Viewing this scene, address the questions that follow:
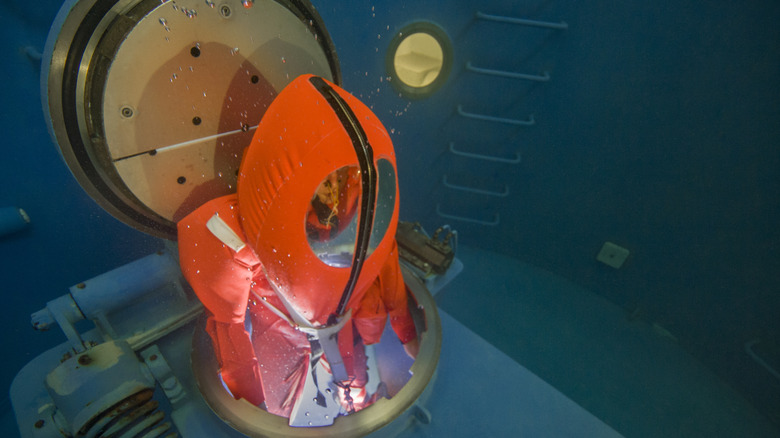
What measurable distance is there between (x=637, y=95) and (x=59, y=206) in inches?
84.4

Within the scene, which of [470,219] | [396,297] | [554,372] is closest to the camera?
[396,297]

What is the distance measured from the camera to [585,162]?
182cm

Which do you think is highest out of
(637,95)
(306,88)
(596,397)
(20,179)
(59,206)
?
(637,95)

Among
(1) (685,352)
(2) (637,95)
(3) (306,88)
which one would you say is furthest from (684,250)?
(3) (306,88)

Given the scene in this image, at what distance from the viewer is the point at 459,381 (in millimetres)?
1217

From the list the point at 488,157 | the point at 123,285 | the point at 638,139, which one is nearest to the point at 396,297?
the point at 123,285

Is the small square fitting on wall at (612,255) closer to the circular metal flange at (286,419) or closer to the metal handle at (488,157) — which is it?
the metal handle at (488,157)

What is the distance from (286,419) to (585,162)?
1.65 m

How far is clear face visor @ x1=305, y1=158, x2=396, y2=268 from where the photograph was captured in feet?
3.08

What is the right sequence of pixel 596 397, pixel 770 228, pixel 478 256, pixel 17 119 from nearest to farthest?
pixel 17 119 → pixel 770 228 → pixel 596 397 → pixel 478 256

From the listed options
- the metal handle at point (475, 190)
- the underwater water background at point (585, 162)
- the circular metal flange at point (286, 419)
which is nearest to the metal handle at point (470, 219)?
the underwater water background at point (585, 162)

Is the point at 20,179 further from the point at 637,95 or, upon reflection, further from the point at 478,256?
the point at 637,95

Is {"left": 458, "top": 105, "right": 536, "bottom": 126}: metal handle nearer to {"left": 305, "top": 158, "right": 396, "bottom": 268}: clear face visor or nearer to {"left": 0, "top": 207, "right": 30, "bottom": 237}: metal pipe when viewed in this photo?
{"left": 305, "top": 158, "right": 396, "bottom": 268}: clear face visor

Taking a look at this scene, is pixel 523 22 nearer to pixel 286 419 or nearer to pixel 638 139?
pixel 638 139
